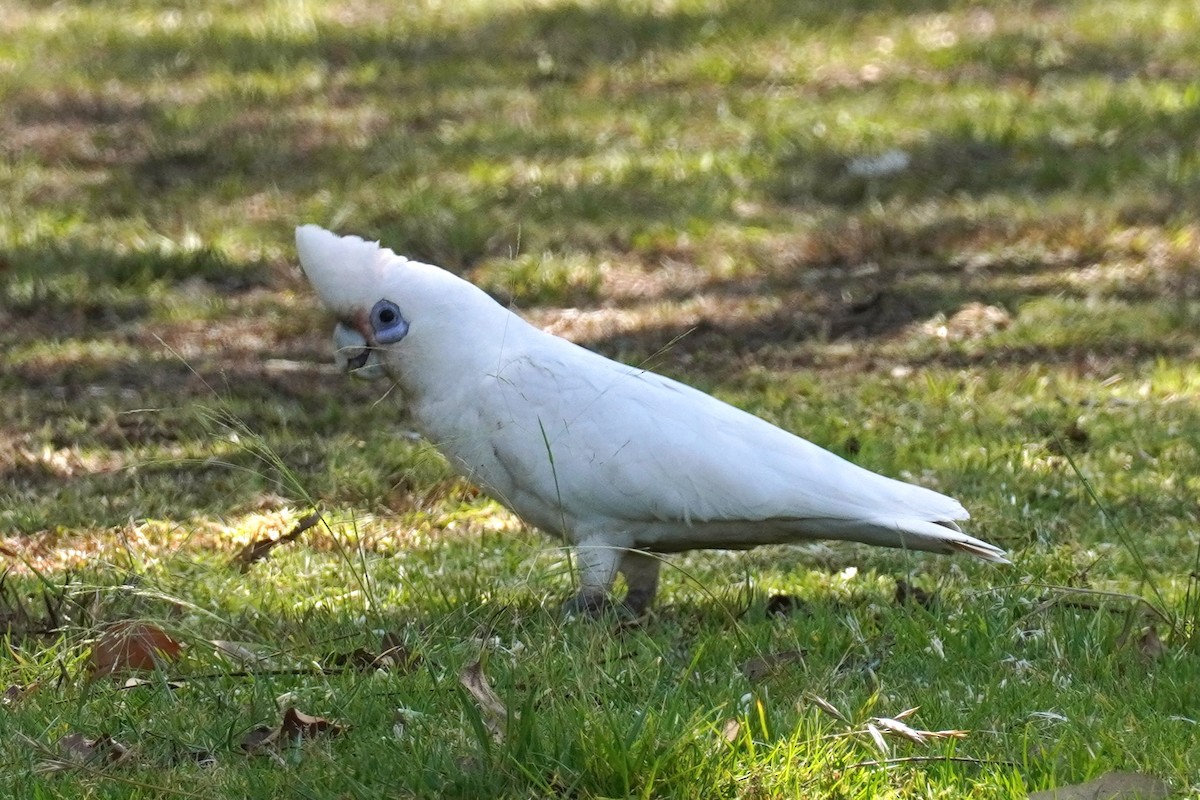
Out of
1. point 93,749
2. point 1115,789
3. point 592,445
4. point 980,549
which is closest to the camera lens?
point 1115,789

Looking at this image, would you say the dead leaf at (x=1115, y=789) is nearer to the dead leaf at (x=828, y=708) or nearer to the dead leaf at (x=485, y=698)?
the dead leaf at (x=828, y=708)

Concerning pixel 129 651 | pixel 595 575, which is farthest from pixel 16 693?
pixel 595 575

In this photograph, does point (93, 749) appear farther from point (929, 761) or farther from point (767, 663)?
point (929, 761)

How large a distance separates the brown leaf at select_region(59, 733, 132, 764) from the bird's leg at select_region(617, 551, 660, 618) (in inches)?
54.1

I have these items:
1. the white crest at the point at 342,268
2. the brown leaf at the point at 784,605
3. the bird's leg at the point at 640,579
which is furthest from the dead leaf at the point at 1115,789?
the white crest at the point at 342,268

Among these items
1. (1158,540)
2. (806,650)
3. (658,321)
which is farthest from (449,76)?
(806,650)

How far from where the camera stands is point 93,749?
287 cm

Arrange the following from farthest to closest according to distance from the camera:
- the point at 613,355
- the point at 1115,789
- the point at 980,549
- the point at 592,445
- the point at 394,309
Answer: the point at 613,355
the point at 394,309
the point at 592,445
the point at 980,549
the point at 1115,789

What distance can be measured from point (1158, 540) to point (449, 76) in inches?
252

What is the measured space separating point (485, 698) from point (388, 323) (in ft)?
4.62

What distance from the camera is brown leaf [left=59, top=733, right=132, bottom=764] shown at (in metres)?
2.84

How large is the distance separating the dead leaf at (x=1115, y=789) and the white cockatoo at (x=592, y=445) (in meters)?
1.03

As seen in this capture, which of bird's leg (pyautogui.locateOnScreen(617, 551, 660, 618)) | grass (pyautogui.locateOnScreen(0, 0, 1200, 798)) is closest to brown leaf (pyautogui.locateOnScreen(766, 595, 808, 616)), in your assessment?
grass (pyautogui.locateOnScreen(0, 0, 1200, 798))

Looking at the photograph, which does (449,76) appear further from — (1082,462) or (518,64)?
(1082,462)
